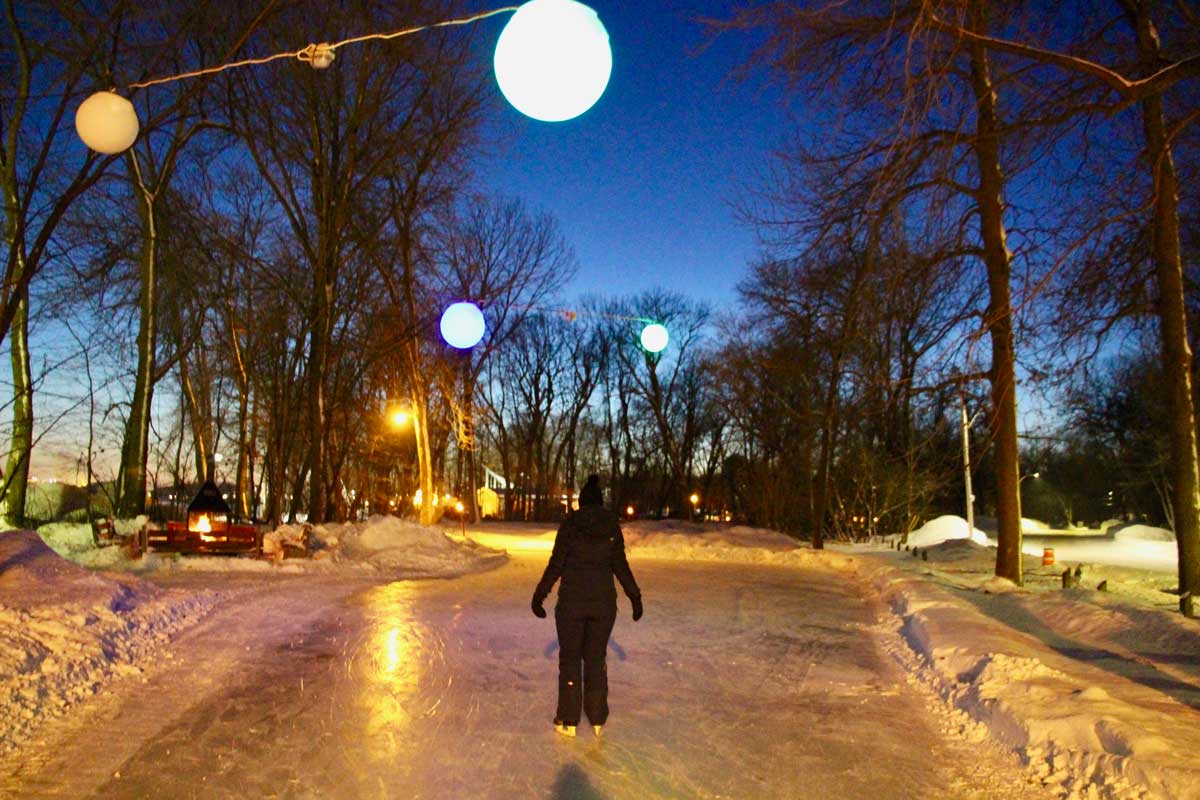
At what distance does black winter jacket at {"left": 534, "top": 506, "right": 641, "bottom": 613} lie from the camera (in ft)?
21.9

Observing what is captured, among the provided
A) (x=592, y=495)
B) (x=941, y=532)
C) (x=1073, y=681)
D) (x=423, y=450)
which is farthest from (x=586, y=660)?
(x=941, y=532)

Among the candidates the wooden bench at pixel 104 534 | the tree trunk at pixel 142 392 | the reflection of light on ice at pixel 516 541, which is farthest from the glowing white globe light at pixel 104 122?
the reflection of light on ice at pixel 516 541

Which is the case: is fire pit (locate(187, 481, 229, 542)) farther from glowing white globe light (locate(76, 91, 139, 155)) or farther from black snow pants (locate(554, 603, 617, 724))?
black snow pants (locate(554, 603, 617, 724))

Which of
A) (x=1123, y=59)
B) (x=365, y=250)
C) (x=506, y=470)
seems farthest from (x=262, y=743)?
(x=506, y=470)

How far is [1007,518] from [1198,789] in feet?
45.8

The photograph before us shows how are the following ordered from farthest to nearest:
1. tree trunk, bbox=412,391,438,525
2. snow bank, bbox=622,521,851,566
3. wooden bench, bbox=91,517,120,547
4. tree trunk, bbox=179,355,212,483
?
tree trunk, bbox=179,355,212,483 < tree trunk, bbox=412,391,438,525 < snow bank, bbox=622,521,851,566 < wooden bench, bbox=91,517,120,547

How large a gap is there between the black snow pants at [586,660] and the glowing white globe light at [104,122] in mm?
6361

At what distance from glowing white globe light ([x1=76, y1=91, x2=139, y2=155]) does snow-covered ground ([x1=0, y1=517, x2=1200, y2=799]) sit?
4.53 metres

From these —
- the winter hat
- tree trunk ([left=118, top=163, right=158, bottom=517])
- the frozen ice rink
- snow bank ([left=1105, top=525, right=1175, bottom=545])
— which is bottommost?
the frozen ice rink

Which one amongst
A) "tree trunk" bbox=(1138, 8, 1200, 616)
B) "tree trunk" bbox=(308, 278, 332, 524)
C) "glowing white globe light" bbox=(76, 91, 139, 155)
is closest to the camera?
"glowing white globe light" bbox=(76, 91, 139, 155)

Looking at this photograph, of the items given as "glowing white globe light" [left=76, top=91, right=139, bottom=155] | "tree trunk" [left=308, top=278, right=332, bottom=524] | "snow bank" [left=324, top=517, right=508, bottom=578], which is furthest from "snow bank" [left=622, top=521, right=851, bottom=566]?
"glowing white globe light" [left=76, top=91, right=139, bottom=155]

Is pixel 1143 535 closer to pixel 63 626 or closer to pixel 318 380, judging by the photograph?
pixel 318 380

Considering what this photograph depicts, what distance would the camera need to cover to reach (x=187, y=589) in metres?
13.2

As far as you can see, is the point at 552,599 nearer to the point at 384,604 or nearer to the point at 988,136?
the point at 384,604
